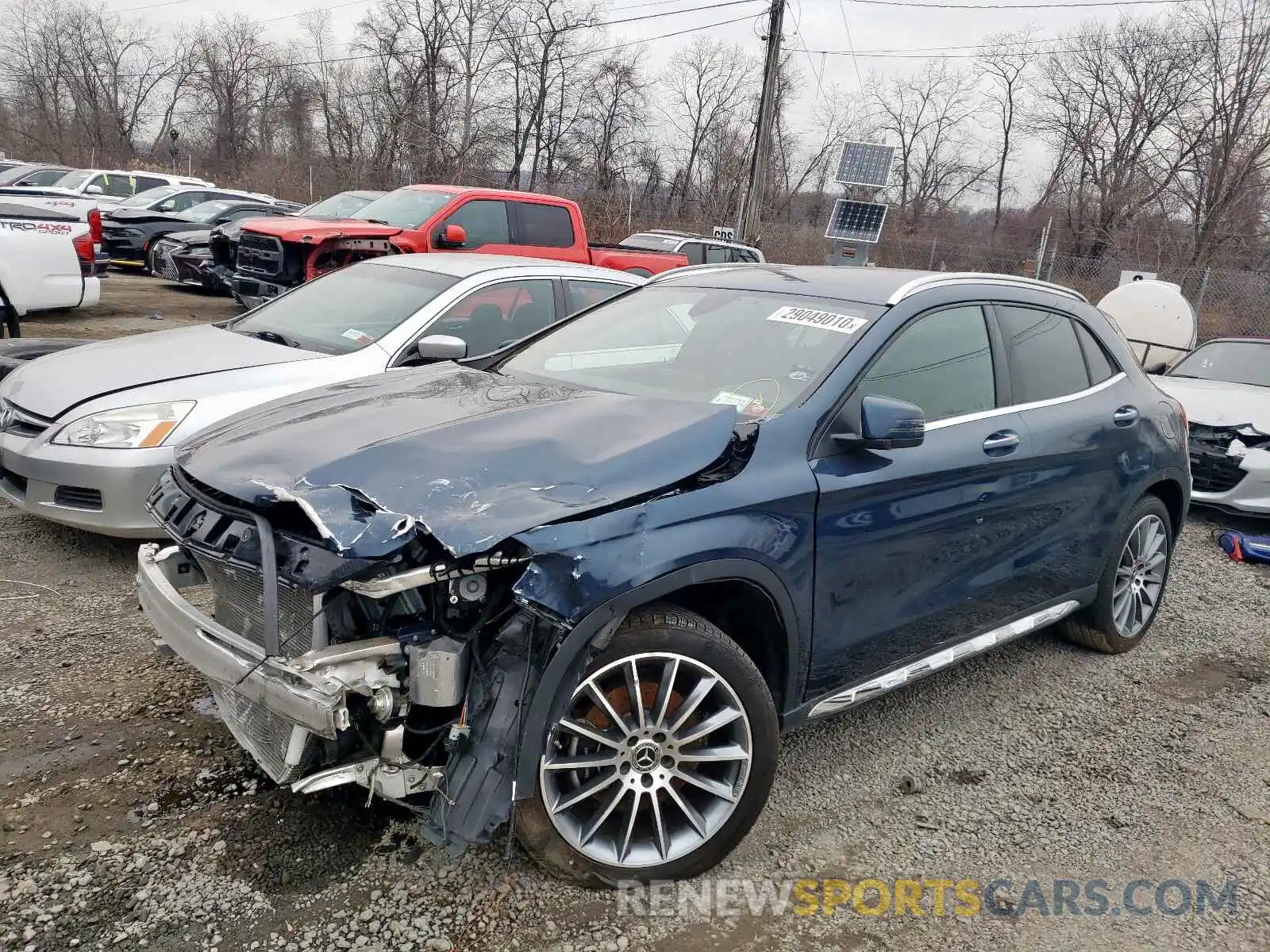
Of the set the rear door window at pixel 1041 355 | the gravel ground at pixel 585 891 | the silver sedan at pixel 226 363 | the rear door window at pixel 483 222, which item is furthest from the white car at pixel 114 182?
the rear door window at pixel 1041 355

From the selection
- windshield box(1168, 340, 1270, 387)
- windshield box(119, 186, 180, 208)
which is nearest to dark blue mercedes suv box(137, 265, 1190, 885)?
windshield box(1168, 340, 1270, 387)

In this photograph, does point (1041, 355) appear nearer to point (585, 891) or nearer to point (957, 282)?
point (957, 282)

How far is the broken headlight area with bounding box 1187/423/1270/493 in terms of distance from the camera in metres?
6.81

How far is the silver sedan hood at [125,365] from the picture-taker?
4406mm

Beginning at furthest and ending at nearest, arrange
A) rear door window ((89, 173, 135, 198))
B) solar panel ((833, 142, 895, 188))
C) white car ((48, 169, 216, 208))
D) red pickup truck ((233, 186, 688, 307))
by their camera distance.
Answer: rear door window ((89, 173, 135, 198)) < white car ((48, 169, 216, 208)) < solar panel ((833, 142, 895, 188)) < red pickup truck ((233, 186, 688, 307))

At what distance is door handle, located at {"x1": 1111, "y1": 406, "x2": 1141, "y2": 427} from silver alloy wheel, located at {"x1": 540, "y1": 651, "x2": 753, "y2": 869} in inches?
100

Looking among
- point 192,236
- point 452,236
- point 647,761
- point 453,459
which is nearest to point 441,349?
point 453,459

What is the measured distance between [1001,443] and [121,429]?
3927mm

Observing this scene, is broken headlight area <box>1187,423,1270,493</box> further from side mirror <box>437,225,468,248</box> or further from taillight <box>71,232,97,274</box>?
taillight <box>71,232,97,274</box>

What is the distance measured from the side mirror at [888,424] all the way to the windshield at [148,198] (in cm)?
1827

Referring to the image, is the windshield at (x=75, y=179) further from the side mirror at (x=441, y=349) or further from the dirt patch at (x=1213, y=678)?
the dirt patch at (x=1213, y=678)

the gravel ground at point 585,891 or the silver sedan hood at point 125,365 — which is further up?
the silver sedan hood at point 125,365

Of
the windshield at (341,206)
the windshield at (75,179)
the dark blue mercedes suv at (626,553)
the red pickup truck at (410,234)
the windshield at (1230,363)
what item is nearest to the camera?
the dark blue mercedes suv at (626,553)

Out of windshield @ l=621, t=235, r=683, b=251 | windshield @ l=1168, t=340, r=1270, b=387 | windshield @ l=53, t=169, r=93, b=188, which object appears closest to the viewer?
windshield @ l=1168, t=340, r=1270, b=387
